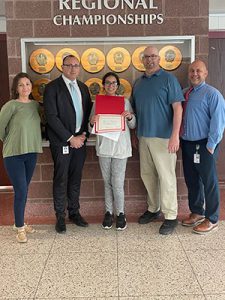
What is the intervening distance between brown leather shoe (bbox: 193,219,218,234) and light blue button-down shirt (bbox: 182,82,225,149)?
71 centimetres

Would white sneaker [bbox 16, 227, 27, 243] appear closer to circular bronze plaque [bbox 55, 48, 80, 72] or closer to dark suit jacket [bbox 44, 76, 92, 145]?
dark suit jacket [bbox 44, 76, 92, 145]

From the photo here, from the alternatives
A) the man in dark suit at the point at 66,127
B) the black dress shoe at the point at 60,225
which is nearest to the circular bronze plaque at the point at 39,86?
the man in dark suit at the point at 66,127

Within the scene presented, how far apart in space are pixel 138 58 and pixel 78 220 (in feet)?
5.50

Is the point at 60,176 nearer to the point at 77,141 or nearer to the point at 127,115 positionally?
the point at 77,141

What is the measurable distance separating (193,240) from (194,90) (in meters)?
1.29

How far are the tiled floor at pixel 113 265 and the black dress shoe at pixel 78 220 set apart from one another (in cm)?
7

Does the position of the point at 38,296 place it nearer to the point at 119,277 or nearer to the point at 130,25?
the point at 119,277

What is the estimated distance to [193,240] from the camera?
2.97 metres

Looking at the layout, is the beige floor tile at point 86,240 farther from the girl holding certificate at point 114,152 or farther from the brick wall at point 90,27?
the brick wall at point 90,27

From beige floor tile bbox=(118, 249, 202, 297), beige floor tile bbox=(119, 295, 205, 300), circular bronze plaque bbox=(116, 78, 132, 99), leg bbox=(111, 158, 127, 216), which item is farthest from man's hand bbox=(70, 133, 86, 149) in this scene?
beige floor tile bbox=(119, 295, 205, 300)

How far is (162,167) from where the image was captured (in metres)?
3.13

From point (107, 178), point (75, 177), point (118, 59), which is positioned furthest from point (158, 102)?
point (75, 177)

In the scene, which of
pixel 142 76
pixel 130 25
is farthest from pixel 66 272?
pixel 130 25

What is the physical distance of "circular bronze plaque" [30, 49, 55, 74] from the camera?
339 centimetres
